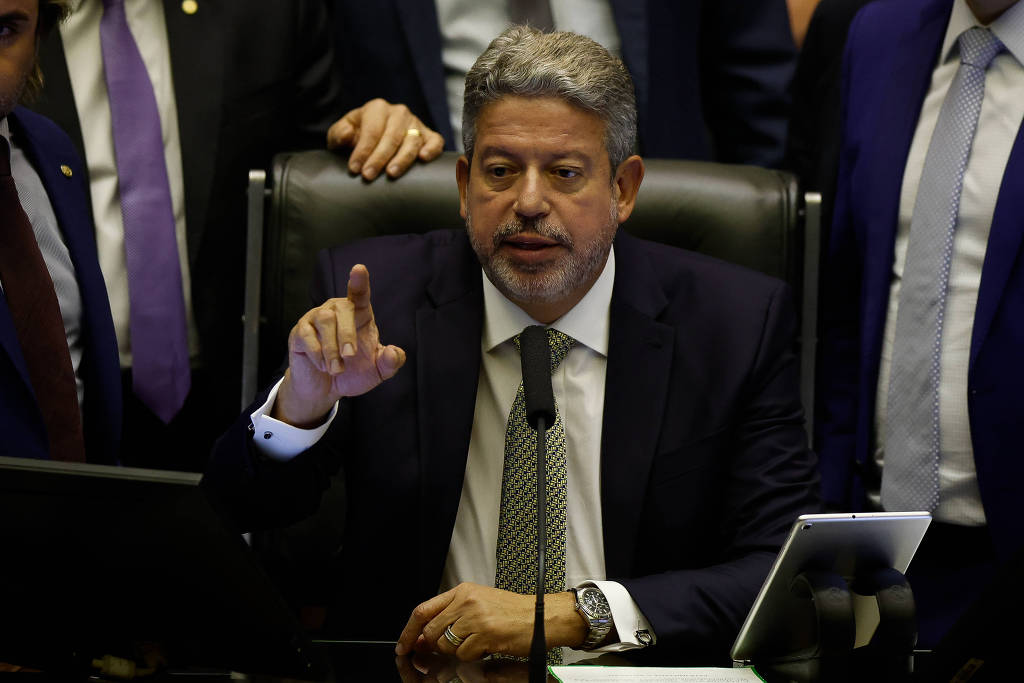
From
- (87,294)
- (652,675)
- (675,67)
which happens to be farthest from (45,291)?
(675,67)

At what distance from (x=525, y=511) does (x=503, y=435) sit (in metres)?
0.14

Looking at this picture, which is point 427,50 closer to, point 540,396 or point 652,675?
point 540,396

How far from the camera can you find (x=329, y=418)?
5.85 ft

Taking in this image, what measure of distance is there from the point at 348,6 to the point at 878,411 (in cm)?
140

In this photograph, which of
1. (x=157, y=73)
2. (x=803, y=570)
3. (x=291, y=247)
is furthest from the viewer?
(x=157, y=73)

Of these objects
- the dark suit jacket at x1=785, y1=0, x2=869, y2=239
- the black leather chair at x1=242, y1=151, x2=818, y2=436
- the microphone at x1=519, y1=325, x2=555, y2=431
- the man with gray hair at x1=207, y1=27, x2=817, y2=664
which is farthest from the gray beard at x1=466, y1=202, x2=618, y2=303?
the dark suit jacket at x1=785, y1=0, x2=869, y2=239

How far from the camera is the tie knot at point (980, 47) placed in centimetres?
212

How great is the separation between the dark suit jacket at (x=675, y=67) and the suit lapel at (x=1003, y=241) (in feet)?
2.35

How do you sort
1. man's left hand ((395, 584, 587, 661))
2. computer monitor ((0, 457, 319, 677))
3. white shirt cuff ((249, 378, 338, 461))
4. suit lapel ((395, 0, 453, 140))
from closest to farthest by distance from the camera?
computer monitor ((0, 457, 319, 677)) → man's left hand ((395, 584, 587, 661)) → white shirt cuff ((249, 378, 338, 461)) → suit lapel ((395, 0, 453, 140))

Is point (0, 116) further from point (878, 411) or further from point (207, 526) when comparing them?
point (878, 411)

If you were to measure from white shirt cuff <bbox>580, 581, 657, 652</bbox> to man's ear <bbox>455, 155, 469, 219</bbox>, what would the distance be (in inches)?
28.0

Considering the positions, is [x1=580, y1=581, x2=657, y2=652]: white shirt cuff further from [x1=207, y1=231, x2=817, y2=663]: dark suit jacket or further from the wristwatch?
[x1=207, y1=231, x2=817, y2=663]: dark suit jacket

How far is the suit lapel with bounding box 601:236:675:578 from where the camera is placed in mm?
1935

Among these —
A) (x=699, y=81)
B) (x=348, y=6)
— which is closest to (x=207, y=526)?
(x=348, y=6)
